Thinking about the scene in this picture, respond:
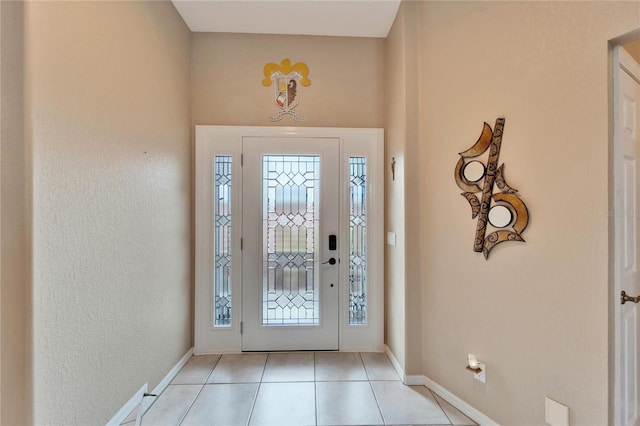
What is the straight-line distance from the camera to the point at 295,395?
7.11ft

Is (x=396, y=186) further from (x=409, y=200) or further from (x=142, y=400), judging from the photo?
(x=142, y=400)

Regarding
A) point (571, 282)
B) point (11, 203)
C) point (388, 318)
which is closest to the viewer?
point (11, 203)

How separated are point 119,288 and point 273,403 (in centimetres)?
133

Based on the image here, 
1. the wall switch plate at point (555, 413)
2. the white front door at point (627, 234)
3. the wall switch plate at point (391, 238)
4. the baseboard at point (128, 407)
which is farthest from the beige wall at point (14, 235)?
the white front door at point (627, 234)

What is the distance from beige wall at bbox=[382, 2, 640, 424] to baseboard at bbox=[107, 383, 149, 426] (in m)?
1.98

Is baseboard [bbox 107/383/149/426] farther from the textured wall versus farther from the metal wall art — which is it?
the metal wall art

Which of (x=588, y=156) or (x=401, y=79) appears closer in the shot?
(x=588, y=156)

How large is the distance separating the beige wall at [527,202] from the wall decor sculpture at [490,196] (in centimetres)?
5

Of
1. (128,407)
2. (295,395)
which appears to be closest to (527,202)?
(295,395)

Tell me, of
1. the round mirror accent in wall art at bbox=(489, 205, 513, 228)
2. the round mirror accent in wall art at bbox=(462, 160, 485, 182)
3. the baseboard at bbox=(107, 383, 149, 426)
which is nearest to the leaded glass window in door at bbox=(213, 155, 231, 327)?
the baseboard at bbox=(107, 383, 149, 426)

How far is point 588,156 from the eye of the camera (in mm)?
1372

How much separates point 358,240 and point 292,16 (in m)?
2.14

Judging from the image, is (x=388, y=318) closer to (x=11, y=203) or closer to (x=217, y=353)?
(x=217, y=353)


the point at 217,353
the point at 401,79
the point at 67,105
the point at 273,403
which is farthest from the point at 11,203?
the point at 401,79
